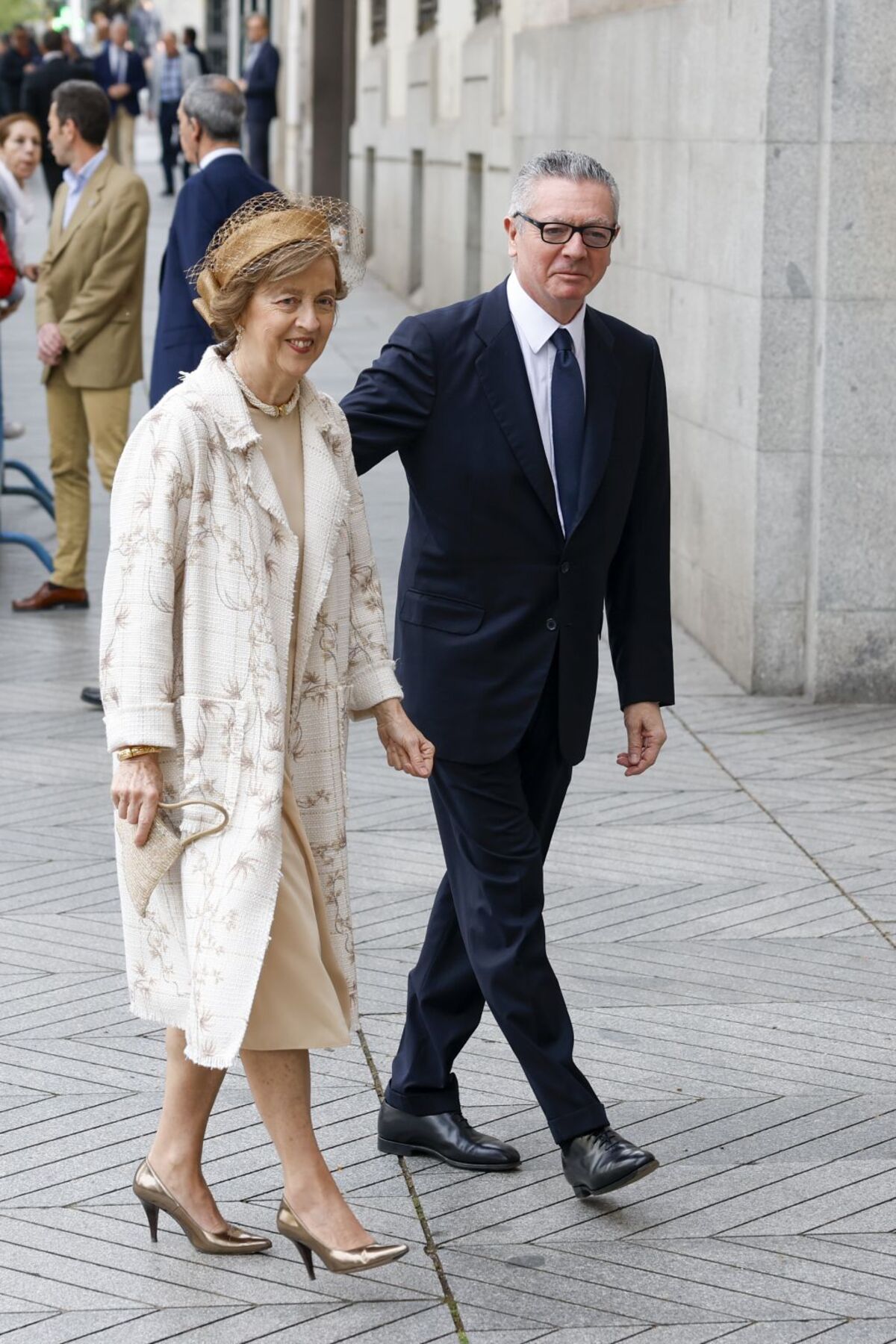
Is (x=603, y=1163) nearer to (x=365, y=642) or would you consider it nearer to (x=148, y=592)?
(x=365, y=642)

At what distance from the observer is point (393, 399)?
4.14 metres

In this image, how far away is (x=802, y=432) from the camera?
27.2ft

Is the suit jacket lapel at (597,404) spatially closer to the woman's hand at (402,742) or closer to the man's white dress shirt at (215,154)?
the woman's hand at (402,742)

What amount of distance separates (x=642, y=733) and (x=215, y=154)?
433 centimetres

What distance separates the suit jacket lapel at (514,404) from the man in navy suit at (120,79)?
26.6m

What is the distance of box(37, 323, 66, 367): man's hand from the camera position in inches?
355

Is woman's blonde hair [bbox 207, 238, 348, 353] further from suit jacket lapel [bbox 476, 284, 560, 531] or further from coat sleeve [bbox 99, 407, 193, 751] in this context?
suit jacket lapel [bbox 476, 284, 560, 531]

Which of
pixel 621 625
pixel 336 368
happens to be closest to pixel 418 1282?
pixel 621 625

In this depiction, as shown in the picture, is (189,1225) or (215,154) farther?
(215,154)

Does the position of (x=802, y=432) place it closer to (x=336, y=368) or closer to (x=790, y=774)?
(x=790, y=774)

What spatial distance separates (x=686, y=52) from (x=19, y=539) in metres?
3.68

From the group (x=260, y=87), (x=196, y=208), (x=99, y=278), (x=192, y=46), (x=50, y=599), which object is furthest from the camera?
(x=192, y=46)

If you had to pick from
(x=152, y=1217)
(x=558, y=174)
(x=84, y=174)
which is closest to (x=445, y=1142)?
(x=152, y=1217)

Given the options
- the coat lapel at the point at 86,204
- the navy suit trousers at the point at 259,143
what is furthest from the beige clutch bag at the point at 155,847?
the navy suit trousers at the point at 259,143
